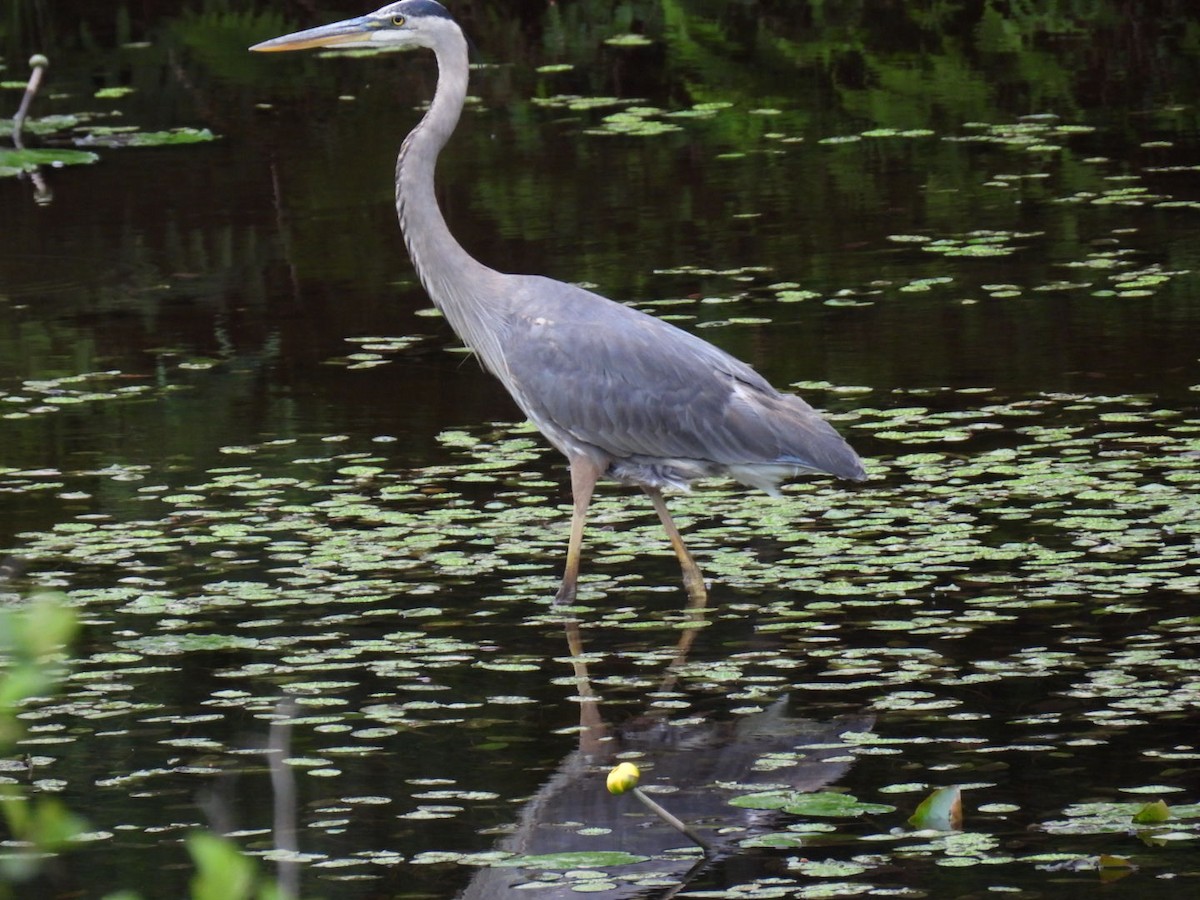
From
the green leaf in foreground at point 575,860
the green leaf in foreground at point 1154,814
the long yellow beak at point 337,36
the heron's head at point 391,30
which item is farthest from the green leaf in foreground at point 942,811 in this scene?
the long yellow beak at point 337,36

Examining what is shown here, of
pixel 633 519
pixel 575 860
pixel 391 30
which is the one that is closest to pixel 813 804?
pixel 575 860

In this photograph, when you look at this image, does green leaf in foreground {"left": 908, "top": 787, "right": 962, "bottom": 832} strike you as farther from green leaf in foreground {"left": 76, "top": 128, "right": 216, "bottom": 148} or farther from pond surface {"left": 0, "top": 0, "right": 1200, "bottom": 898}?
green leaf in foreground {"left": 76, "top": 128, "right": 216, "bottom": 148}

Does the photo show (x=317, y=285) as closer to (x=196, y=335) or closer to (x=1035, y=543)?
(x=196, y=335)

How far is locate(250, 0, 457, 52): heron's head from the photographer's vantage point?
7.52m

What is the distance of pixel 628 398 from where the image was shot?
22.7 feet

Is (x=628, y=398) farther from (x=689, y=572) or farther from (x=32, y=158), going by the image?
(x=32, y=158)

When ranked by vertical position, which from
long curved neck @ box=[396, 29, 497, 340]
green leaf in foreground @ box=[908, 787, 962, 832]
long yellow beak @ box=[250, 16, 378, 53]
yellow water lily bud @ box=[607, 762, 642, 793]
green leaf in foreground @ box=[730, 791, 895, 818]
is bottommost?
green leaf in foreground @ box=[730, 791, 895, 818]

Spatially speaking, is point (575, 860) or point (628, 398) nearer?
point (575, 860)

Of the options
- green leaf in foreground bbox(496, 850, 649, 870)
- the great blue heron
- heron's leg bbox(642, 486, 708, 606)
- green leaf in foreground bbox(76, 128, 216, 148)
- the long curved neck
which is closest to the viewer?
green leaf in foreground bbox(496, 850, 649, 870)

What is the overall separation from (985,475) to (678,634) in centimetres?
170

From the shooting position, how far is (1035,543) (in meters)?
6.88

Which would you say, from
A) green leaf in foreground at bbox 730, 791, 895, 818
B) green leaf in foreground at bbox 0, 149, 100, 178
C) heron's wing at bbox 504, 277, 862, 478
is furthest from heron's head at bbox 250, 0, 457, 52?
green leaf in foreground at bbox 0, 149, 100, 178

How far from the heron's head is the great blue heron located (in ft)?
1.47

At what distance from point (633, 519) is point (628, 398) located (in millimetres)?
891
